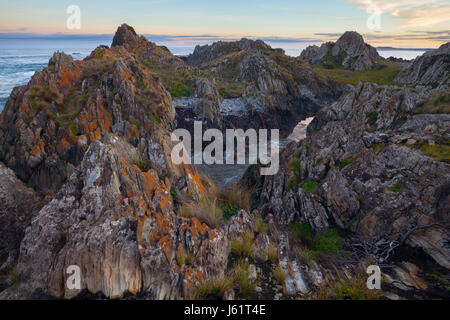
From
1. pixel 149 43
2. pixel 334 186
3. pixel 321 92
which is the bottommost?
pixel 334 186

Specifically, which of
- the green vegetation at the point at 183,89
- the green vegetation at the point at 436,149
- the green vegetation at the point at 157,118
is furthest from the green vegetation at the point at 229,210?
the green vegetation at the point at 183,89

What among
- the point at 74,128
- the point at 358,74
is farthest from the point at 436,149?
the point at 358,74

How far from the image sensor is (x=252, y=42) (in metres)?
87.3

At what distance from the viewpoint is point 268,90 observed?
197 feet

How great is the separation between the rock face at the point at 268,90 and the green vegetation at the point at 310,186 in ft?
110

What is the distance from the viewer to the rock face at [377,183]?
26.8 ft

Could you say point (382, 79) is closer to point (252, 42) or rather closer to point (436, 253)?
point (252, 42)

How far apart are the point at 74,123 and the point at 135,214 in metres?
11.3

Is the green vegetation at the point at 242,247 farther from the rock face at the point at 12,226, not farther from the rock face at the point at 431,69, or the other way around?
the rock face at the point at 431,69

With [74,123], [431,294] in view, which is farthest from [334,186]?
[74,123]

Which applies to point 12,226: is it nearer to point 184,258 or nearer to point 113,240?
point 113,240

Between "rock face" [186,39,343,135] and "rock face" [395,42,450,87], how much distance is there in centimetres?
1895

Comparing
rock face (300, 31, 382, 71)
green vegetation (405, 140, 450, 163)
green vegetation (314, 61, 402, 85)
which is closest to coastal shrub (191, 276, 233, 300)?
green vegetation (405, 140, 450, 163)

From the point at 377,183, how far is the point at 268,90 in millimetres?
53041
